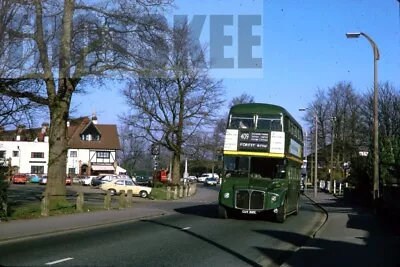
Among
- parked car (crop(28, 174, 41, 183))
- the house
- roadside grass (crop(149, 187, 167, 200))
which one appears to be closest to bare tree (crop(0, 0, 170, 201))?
roadside grass (crop(149, 187, 167, 200))

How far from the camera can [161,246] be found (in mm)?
13953

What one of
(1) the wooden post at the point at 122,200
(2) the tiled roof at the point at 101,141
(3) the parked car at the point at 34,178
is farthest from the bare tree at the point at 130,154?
(1) the wooden post at the point at 122,200

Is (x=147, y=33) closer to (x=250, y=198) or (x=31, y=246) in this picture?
(x=250, y=198)

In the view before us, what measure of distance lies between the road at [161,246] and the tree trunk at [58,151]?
7.04 metres

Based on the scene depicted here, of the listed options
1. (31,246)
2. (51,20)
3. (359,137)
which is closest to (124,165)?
(359,137)

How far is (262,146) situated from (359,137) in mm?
49530

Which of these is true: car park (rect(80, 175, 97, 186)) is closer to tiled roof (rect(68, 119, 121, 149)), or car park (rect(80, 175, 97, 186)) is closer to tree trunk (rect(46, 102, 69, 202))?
tiled roof (rect(68, 119, 121, 149))

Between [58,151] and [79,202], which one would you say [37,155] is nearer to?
[58,151]

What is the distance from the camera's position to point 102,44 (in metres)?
24.0

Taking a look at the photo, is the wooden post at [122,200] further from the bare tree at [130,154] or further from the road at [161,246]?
the bare tree at [130,154]

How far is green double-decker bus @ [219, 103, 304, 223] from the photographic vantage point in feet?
73.0

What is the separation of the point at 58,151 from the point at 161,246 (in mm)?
13592

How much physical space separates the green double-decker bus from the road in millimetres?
1609

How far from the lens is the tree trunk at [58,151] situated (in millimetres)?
25766
